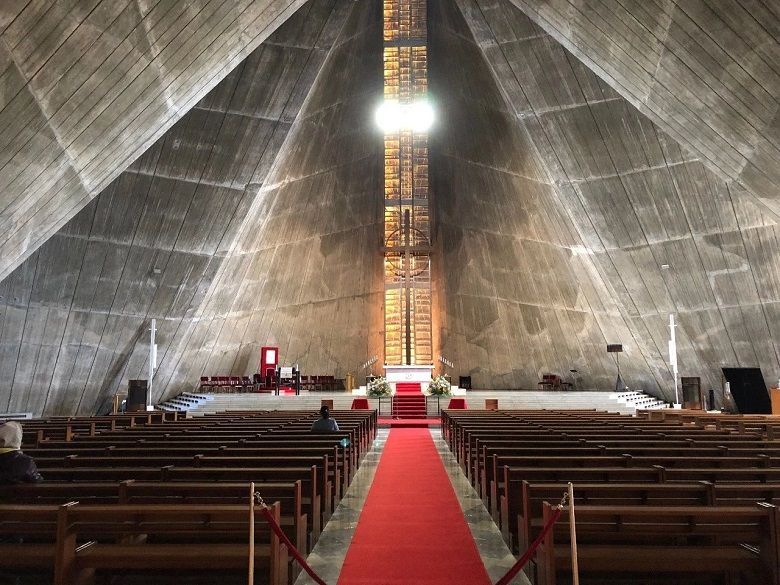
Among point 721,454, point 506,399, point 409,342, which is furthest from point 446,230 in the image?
point 721,454

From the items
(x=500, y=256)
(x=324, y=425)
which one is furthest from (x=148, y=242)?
(x=500, y=256)

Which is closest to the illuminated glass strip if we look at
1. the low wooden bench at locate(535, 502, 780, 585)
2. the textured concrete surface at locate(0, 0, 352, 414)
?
the textured concrete surface at locate(0, 0, 352, 414)

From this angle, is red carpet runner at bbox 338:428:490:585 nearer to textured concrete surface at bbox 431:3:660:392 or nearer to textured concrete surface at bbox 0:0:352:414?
textured concrete surface at bbox 0:0:352:414

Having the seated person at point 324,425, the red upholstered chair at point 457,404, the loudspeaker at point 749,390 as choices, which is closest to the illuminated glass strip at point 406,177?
the red upholstered chair at point 457,404

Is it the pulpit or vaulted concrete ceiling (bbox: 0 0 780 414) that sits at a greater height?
vaulted concrete ceiling (bbox: 0 0 780 414)

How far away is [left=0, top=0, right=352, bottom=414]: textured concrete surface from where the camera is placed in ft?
43.4

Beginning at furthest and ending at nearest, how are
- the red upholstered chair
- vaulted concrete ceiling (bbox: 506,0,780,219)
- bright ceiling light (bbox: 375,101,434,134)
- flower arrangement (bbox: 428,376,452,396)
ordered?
bright ceiling light (bbox: 375,101,434,134) → flower arrangement (bbox: 428,376,452,396) → the red upholstered chair → vaulted concrete ceiling (bbox: 506,0,780,219)

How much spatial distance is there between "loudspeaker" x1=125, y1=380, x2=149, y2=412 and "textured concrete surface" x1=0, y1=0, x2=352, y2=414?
145 cm

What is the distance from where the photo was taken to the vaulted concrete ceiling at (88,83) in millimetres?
6930

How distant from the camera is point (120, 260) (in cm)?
1408

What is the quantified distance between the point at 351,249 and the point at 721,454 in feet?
51.9

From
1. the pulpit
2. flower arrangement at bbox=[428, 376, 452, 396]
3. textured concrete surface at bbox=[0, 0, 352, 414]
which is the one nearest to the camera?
textured concrete surface at bbox=[0, 0, 352, 414]

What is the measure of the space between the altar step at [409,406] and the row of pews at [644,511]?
11080 millimetres

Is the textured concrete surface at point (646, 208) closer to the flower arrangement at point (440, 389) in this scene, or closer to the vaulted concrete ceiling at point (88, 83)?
the flower arrangement at point (440, 389)
